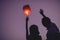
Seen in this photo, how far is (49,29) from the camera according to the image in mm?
8844

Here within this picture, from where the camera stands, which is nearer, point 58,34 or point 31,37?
point 58,34

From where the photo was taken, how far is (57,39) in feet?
27.4

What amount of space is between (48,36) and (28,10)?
1168 mm

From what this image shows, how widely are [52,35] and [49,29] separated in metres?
0.42

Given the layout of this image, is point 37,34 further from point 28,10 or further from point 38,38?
point 28,10

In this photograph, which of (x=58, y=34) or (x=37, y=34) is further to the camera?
(x=37, y=34)

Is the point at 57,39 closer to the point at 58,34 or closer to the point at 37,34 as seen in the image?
the point at 58,34

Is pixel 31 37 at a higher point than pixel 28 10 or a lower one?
lower

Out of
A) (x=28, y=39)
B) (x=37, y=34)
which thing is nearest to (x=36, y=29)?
(x=37, y=34)

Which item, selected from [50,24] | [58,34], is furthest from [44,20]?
[58,34]

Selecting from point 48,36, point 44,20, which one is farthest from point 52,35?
point 44,20

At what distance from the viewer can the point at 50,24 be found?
29.6ft

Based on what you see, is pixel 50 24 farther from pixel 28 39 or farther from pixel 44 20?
pixel 28 39

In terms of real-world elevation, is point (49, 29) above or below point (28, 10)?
below
